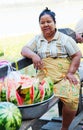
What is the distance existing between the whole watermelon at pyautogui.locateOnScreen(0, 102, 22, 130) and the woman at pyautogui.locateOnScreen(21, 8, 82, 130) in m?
0.88

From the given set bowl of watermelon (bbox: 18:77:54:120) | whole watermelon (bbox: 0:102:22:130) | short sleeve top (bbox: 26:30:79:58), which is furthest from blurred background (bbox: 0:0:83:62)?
whole watermelon (bbox: 0:102:22:130)

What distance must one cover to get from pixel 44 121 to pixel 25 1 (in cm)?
1738

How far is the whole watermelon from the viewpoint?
1.97 metres

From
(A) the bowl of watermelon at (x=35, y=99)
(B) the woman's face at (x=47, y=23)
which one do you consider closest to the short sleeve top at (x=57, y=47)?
(B) the woman's face at (x=47, y=23)

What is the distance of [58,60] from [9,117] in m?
1.09

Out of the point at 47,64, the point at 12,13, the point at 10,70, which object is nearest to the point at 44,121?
the point at 47,64

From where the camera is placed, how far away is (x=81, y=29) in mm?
4238

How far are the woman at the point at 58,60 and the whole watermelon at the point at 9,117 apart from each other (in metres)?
0.88

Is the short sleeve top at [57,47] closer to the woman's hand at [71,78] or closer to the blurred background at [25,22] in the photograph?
the woman's hand at [71,78]

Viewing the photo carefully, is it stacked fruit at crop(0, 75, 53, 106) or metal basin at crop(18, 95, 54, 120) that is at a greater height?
stacked fruit at crop(0, 75, 53, 106)

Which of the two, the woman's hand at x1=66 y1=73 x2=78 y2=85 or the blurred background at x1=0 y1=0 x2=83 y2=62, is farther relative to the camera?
the blurred background at x1=0 y1=0 x2=83 y2=62

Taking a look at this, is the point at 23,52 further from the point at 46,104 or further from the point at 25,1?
the point at 25,1

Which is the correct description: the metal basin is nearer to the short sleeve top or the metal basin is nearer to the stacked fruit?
the stacked fruit

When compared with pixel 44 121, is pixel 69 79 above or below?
above
